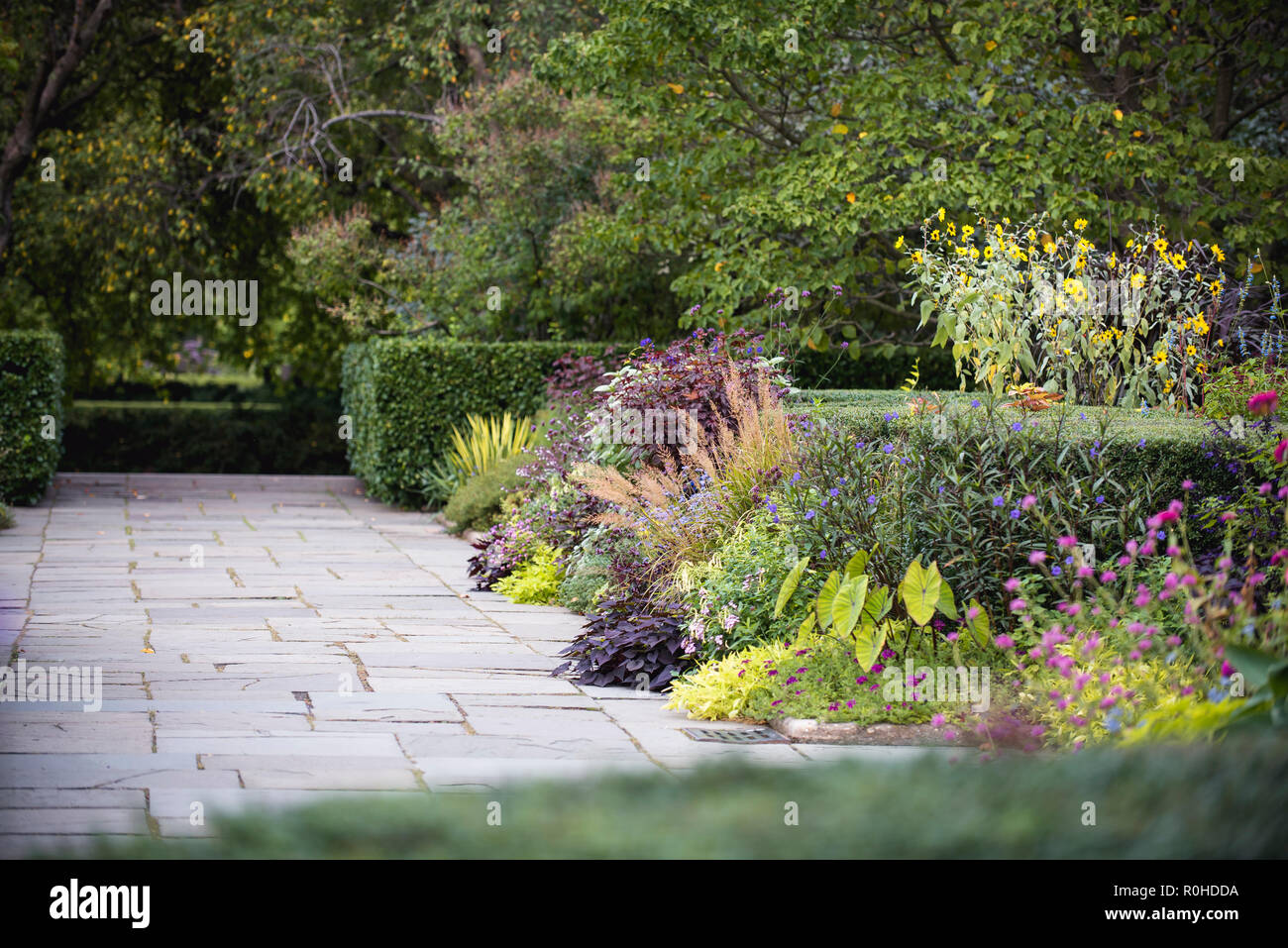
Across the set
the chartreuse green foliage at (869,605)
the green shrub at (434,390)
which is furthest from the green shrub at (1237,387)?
the green shrub at (434,390)

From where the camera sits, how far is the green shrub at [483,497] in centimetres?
1088

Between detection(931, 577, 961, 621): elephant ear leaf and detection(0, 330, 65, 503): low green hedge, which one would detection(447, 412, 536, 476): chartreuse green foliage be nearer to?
detection(0, 330, 65, 503): low green hedge

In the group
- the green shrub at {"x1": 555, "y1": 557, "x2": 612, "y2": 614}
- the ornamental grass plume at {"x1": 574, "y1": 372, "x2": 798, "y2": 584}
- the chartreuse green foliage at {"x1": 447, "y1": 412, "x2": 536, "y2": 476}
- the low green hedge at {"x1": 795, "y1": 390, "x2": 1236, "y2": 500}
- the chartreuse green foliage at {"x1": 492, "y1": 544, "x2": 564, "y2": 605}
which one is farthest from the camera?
the chartreuse green foliage at {"x1": 447, "y1": 412, "x2": 536, "y2": 476}

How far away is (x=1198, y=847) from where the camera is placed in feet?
7.73

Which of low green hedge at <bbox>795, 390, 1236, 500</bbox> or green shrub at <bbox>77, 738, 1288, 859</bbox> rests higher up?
low green hedge at <bbox>795, 390, 1236, 500</bbox>

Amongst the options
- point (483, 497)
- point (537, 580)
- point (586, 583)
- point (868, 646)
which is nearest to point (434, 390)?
point (483, 497)

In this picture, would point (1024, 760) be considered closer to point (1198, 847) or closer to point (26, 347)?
point (1198, 847)

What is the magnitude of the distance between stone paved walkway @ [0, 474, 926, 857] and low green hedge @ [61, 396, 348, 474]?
10.2 meters

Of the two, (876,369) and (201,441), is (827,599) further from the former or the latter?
(201,441)

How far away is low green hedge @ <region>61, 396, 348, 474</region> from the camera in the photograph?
66.1 feet

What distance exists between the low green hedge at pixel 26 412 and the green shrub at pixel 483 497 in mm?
4407

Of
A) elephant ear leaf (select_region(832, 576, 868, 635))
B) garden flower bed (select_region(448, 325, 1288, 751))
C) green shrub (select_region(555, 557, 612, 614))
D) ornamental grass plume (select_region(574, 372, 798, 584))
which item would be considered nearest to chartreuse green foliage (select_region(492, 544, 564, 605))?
green shrub (select_region(555, 557, 612, 614))
